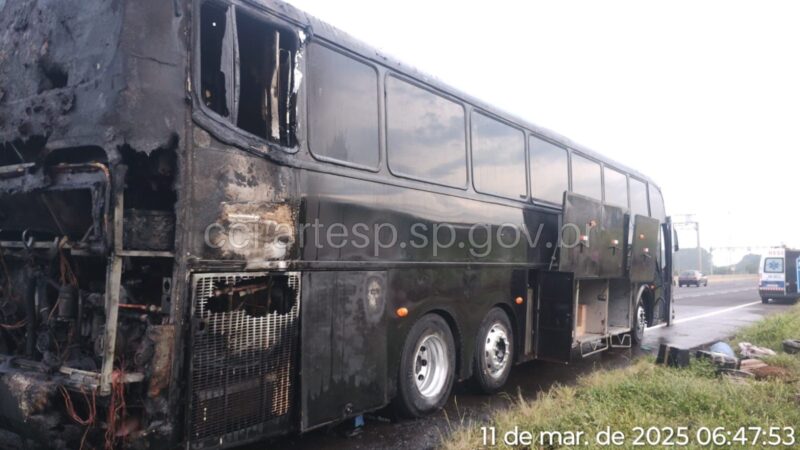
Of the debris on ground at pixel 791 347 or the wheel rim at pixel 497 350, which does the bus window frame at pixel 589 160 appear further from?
the debris on ground at pixel 791 347

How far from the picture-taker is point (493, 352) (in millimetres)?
A: 6902

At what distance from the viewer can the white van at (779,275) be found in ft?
82.4

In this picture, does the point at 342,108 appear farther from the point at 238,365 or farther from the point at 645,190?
the point at 645,190

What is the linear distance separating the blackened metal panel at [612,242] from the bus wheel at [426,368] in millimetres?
3716

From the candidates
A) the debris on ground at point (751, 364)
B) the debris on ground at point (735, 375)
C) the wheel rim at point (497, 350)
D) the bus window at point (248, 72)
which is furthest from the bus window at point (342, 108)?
the debris on ground at point (751, 364)

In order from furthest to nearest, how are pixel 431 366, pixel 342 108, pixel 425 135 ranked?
pixel 431 366 → pixel 425 135 → pixel 342 108

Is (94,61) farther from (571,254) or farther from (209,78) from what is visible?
(571,254)

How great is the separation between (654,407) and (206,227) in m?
4.07

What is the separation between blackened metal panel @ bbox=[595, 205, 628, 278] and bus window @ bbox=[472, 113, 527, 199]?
1925mm

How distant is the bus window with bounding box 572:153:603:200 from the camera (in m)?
9.27

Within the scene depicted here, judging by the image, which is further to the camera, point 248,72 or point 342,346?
point 342,346

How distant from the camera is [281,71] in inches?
169

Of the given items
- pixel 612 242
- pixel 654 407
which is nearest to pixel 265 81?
pixel 654 407

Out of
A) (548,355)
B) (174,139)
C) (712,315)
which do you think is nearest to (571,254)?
(548,355)
